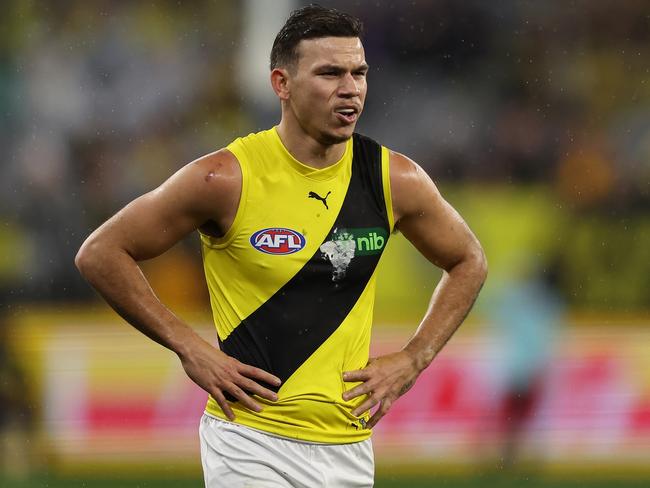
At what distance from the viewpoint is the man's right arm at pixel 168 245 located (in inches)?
176

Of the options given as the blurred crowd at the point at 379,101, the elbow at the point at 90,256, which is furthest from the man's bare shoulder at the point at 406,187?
the blurred crowd at the point at 379,101

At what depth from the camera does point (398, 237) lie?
10711 mm

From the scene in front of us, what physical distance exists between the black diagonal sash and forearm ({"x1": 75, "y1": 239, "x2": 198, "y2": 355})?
0.69 feet

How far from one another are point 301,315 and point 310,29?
3.33 feet

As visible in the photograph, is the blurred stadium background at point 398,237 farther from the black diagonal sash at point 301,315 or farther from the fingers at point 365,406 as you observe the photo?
the black diagonal sash at point 301,315

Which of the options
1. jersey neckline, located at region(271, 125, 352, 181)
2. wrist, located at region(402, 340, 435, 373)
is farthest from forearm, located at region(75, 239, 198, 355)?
wrist, located at region(402, 340, 435, 373)

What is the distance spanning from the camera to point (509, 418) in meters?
10.0

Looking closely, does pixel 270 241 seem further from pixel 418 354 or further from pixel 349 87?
pixel 418 354

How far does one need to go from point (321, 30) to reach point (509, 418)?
594 cm

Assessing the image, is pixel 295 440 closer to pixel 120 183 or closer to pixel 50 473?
pixel 50 473

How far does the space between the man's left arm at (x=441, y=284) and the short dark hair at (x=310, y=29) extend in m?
0.50

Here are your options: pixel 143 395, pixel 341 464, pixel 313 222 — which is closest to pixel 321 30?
pixel 313 222

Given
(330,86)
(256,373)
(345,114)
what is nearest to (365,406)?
(256,373)

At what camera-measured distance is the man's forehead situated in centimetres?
459
